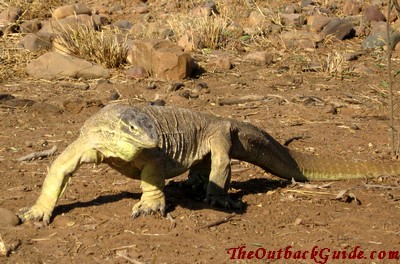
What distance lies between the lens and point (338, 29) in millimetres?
14148

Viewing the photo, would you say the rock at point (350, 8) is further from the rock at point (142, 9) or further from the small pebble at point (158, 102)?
the small pebble at point (158, 102)

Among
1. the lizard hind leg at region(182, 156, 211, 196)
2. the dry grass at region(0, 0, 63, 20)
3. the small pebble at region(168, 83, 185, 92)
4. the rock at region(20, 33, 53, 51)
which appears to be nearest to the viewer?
the lizard hind leg at region(182, 156, 211, 196)

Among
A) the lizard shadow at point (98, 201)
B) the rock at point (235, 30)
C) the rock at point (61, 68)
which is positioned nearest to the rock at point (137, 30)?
the rock at point (235, 30)

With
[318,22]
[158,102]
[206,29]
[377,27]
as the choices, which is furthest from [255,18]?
[158,102]

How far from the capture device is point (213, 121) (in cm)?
663

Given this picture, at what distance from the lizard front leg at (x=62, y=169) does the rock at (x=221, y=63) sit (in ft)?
22.7

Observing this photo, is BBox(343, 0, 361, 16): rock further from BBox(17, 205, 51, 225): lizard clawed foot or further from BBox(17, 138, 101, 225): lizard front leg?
BBox(17, 205, 51, 225): lizard clawed foot

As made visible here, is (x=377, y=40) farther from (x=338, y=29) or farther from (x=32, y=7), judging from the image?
(x=32, y=7)

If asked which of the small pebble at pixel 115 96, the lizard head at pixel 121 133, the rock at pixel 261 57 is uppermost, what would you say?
the lizard head at pixel 121 133

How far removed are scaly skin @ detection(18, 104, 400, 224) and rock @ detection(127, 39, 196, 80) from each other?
4.36 metres

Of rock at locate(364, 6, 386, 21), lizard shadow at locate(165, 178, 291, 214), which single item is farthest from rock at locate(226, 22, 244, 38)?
lizard shadow at locate(165, 178, 291, 214)

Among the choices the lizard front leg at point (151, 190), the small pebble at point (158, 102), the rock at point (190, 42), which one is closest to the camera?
the lizard front leg at point (151, 190)

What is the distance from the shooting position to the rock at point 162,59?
11438mm

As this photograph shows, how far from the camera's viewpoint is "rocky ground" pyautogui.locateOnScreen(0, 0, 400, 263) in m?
5.64
